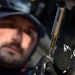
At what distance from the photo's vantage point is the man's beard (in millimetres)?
845

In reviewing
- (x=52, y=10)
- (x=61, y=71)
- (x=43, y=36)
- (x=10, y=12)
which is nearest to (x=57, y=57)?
(x=61, y=71)

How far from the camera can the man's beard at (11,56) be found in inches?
33.3

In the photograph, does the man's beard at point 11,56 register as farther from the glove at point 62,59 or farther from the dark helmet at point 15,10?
the glove at point 62,59

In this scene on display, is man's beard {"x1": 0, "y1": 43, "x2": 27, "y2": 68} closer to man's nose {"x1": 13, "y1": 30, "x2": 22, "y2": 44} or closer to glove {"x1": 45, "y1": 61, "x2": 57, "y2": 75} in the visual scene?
man's nose {"x1": 13, "y1": 30, "x2": 22, "y2": 44}

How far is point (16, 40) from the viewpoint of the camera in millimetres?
848

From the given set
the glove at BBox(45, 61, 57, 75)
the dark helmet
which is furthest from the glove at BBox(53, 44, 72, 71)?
the dark helmet

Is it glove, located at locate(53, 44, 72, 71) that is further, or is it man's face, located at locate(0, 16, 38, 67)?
man's face, located at locate(0, 16, 38, 67)

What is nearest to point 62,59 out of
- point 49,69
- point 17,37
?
point 49,69

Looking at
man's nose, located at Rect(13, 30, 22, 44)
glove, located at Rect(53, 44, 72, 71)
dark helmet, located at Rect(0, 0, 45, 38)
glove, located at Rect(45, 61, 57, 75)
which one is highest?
glove, located at Rect(53, 44, 72, 71)

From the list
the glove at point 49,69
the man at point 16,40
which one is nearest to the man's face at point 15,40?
the man at point 16,40

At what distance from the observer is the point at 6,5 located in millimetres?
823

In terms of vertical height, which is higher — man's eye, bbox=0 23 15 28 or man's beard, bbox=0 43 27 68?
man's eye, bbox=0 23 15 28

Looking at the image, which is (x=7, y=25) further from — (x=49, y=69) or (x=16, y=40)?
Answer: (x=49, y=69)

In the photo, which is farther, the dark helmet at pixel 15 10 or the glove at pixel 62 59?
the dark helmet at pixel 15 10
